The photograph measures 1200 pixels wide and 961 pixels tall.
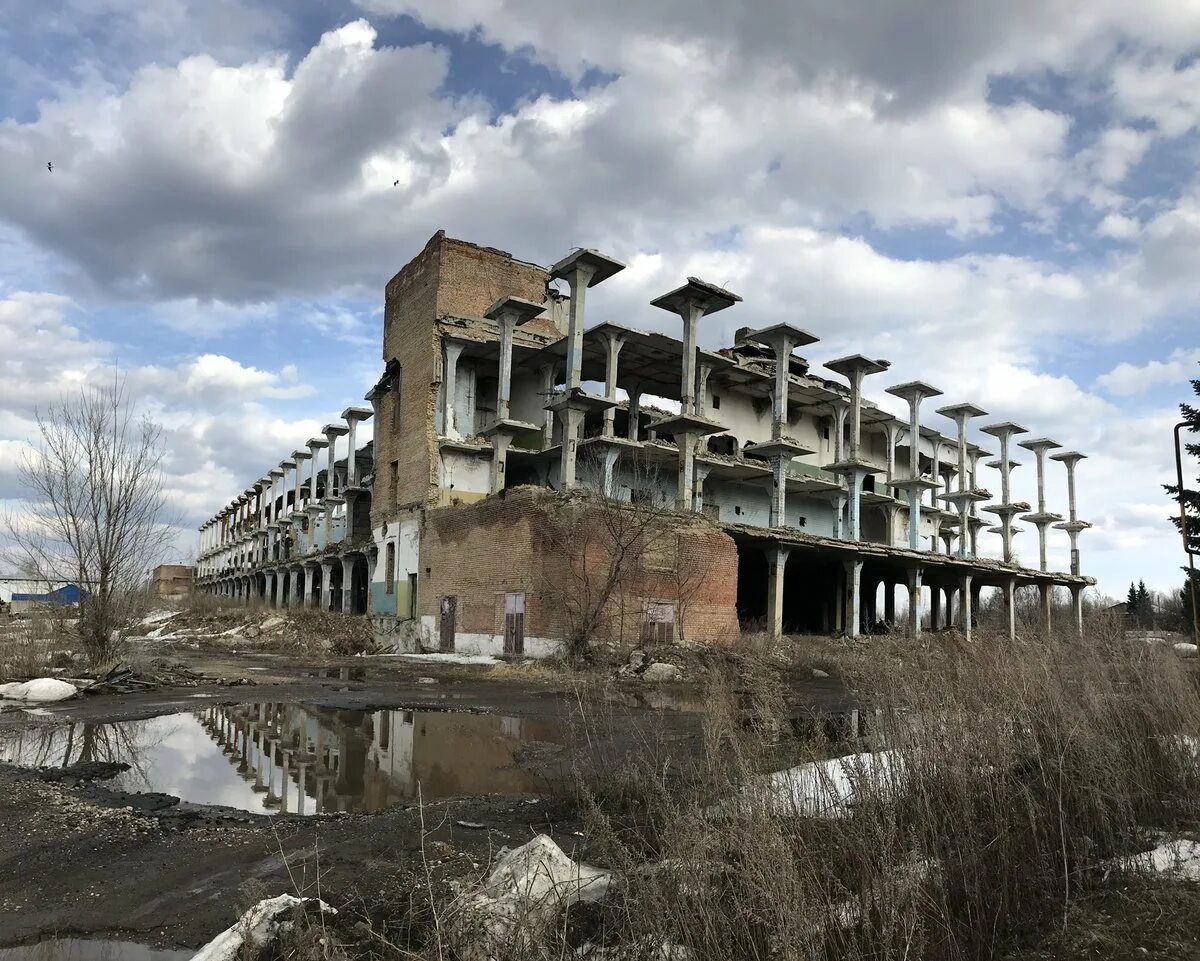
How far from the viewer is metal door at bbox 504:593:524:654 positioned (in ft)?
76.1

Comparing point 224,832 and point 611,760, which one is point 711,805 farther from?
point 224,832

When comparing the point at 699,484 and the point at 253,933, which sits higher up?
the point at 699,484

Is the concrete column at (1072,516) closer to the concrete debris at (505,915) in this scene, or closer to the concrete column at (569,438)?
the concrete column at (569,438)

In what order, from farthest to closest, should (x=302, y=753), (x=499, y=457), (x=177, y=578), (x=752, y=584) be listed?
(x=177, y=578) → (x=752, y=584) → (x=499, y=457) → (x=302, y=753)

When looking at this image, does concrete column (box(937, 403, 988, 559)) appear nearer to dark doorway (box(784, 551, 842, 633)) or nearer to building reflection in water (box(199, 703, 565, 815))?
dark doorway (box(784, 551, 842, 633))

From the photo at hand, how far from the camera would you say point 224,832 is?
6.55 metres

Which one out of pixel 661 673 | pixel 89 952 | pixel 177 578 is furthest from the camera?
pixel 177 578

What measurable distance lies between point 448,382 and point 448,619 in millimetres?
9197

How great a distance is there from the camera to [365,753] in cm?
1062

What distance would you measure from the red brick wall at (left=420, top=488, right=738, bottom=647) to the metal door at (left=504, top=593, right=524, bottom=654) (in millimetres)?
322

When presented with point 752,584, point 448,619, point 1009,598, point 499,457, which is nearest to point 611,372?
point 499,457

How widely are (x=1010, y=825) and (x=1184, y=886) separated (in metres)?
0.80

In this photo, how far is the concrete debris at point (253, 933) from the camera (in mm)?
3572

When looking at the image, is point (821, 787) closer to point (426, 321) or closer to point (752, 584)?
point (426, 321)
